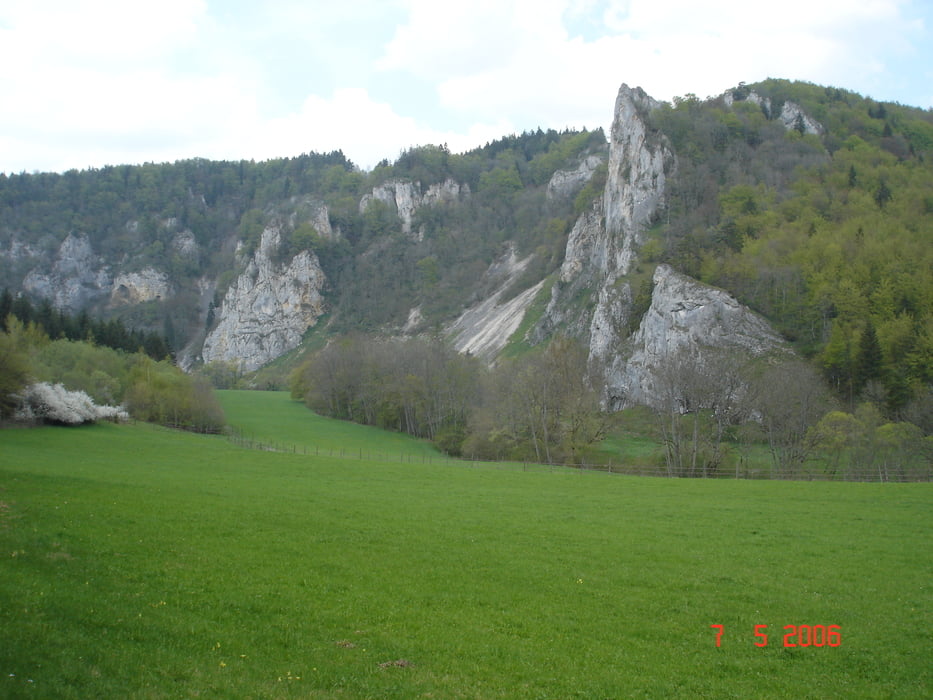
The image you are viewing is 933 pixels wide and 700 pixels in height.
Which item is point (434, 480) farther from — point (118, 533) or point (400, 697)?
point (400, 697)

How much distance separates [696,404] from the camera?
160ft

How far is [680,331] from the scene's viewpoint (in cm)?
7681

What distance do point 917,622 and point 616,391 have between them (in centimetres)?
6999

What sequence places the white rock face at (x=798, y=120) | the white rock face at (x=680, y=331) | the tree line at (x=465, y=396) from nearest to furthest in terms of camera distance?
the tree line at (x=465, y=396) < the white rock face at (x=680, y=331) < the white rock face at (x=798, y=120)

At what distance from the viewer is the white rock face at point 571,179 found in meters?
188

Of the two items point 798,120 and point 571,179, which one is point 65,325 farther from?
point 571,179

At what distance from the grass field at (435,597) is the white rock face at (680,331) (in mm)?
49843

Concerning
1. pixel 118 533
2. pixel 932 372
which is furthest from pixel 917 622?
pixel 932 372

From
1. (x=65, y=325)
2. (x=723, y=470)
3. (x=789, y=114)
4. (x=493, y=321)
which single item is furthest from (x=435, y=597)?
(x=789, y=114)

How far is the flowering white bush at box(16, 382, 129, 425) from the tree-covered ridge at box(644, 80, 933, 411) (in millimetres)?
63449

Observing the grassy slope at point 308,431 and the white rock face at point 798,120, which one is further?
the white rock face at point 798,120
